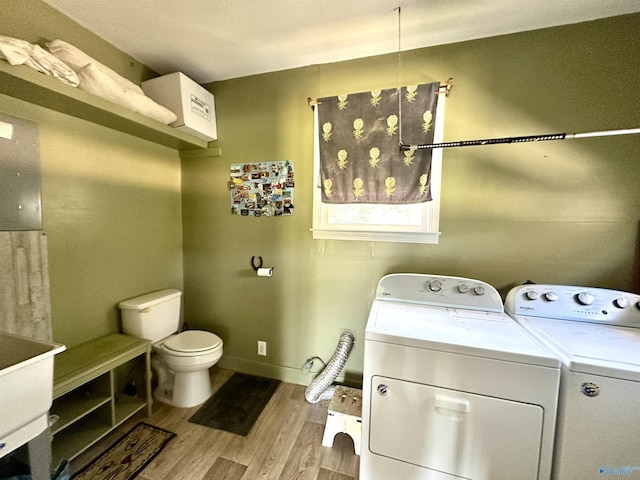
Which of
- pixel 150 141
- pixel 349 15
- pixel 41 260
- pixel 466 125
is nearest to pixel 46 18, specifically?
pixel 150 141

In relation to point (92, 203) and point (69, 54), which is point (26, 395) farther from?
point (69, 54)

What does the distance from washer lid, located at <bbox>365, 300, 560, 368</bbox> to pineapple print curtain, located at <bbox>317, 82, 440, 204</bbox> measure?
2.52 ft

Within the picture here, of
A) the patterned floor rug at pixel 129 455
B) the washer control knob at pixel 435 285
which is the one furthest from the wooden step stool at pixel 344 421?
the patterned floor rug at pixel 129 455

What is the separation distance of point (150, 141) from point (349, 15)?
5.60 ft

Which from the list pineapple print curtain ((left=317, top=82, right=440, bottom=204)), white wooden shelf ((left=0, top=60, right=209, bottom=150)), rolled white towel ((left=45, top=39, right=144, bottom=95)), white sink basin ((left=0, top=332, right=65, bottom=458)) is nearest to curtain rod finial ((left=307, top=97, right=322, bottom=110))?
pineapple print curtain ((left=317, top=82, right=440, bottom=204))

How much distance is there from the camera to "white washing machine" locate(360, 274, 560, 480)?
92cm

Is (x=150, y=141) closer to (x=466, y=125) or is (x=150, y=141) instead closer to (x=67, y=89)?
(x=67, y=89)

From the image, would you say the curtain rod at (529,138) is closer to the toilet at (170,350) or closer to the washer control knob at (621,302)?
the washer control knob at (621,302)

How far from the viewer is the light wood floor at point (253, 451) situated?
1294 millimetres

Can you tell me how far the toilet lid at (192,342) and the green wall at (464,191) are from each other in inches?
11.8

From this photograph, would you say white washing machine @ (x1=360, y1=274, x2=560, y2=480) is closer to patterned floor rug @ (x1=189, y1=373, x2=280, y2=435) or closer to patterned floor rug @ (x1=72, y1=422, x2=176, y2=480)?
patterned floor rug @ (x1=189, y1=373, x2=280, y2=435)

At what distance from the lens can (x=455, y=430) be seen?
3.26 ft

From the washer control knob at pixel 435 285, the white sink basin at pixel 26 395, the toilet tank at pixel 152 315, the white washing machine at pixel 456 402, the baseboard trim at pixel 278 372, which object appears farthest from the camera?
the baseboard trim at pixel 278 372

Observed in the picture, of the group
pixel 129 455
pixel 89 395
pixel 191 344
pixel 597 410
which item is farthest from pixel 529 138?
pixel 89 395
